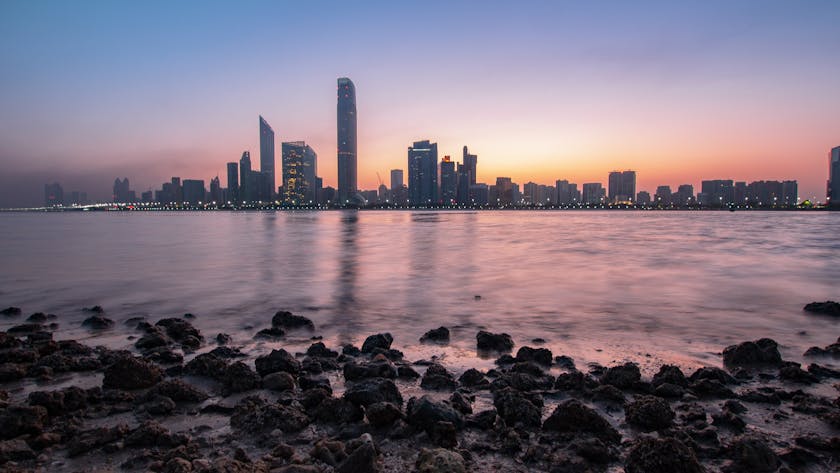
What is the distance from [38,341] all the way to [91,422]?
566cm

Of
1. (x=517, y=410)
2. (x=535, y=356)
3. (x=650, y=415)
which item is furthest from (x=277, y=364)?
(x=650, y=415)

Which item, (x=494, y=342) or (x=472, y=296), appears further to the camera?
(x=472, y=296)

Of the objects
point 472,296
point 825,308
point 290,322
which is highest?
point 290,322

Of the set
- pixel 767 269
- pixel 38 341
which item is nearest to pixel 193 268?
pixel 38 341

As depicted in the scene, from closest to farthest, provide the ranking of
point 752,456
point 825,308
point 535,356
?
point 752,456, point 535,356, point 825,308

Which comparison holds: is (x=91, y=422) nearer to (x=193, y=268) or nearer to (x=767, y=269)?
(x=193, y=268)

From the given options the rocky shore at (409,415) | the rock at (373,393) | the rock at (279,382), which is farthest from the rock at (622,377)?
the rock at (279,382)

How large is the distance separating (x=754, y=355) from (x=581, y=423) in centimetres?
493

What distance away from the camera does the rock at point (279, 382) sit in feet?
25.1

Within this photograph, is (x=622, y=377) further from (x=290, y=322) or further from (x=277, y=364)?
(x=290, y=322)

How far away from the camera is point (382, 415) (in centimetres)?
627

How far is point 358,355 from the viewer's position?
31.8 ft

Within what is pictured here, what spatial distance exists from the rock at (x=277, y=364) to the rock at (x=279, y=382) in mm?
416

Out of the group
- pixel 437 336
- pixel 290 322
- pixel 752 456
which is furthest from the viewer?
pixel 290 322
